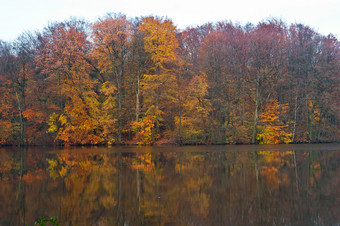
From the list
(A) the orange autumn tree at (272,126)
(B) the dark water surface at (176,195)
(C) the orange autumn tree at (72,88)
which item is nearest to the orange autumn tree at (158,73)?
(C) the orange autumn tree at (72,88)

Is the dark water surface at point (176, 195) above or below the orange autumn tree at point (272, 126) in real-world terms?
below

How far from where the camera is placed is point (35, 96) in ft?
128

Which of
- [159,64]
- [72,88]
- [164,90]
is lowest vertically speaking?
[164,90]

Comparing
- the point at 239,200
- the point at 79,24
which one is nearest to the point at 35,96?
the point at 79,24

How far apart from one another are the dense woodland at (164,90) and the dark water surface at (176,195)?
19083mm

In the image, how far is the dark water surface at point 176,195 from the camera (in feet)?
28.9

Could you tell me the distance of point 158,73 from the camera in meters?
37.9

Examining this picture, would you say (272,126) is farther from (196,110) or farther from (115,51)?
(115,51)

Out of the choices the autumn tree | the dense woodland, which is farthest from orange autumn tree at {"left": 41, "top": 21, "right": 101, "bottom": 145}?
the autumn tree

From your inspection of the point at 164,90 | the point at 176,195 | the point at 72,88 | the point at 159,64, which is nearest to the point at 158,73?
the point at 159,64

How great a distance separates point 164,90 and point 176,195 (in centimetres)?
2614

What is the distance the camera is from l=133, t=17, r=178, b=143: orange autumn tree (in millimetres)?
36225

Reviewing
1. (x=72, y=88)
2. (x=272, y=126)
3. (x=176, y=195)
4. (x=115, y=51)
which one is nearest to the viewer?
(x=176, y=195)

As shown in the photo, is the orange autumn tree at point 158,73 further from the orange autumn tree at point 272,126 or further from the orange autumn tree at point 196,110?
the orange autumn tree at point 272,126
